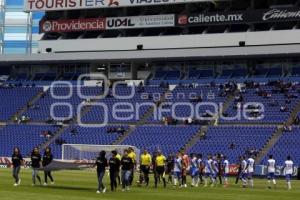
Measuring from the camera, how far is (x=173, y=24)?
251ft

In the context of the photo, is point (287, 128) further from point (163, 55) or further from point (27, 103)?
point (27, 103)

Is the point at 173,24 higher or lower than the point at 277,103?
higher

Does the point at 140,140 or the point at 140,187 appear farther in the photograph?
the point at 140,140

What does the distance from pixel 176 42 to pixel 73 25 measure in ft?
41.1

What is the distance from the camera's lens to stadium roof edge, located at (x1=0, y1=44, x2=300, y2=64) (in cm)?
7044

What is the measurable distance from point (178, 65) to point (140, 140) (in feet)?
47.4

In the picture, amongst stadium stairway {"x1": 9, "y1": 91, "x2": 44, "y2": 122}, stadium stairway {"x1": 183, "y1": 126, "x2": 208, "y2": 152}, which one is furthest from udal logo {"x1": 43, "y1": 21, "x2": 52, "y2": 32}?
stadium stairway {"x1": 183, "y1": 126, "x2": 208, "y2": 152}

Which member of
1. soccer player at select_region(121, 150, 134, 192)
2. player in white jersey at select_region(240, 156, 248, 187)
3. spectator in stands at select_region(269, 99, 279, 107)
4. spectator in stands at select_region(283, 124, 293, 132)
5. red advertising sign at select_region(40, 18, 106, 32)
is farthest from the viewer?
red advertising sign at select_region(40, 18, 106, 32)

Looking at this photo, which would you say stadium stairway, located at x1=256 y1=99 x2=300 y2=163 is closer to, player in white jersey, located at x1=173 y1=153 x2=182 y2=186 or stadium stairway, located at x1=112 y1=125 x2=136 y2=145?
stadium stairway, located at x1=112 y1=125 x2=136 y2=145

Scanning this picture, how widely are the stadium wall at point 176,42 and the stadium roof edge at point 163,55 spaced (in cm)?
104

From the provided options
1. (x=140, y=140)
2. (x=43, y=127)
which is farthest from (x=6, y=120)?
(x=140, y=140)

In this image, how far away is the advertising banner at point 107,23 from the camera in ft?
252

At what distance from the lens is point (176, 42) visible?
249 ft

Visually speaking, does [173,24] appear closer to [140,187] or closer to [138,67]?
[138,67]
